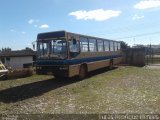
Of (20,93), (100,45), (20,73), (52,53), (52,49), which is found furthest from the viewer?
(100,45)

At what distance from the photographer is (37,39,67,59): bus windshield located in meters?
16.5

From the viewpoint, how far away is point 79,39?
18.5 metres

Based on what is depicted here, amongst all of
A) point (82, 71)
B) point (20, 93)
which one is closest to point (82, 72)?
point (82, 71)

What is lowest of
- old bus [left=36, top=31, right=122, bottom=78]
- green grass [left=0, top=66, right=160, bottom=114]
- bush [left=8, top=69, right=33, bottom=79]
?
green grass [left=0, top=66, right=160, bottom=114]

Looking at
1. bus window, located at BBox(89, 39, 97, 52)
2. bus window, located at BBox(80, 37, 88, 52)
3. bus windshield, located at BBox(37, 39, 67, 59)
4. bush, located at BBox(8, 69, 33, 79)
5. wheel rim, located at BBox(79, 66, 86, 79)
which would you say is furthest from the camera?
bush, located at BBox(8, 69, 33, 79)

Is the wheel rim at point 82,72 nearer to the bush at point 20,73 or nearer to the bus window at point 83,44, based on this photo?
the bus window at point 83,44

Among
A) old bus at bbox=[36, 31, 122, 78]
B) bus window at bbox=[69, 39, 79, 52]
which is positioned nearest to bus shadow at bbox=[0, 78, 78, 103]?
old bus at bbox=[36, 31, 122, 78]

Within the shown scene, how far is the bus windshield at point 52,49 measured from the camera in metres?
16.5

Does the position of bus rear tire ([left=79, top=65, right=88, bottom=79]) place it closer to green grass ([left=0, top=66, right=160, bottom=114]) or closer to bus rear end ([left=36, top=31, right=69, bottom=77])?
bus rear end ([left=36, top=31, right=69, bottom=77])

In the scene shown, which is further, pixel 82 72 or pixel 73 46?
pixel 82 72

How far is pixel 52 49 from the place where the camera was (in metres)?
16.9

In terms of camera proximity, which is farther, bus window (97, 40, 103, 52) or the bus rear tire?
bus window (97, 40, 103, 52)

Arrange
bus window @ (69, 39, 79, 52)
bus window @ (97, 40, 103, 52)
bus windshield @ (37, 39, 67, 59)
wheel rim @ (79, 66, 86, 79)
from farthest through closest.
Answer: bus window @ (97, 40, 103, 52)
wheel rim @ (79, 66, 86, 79)
bus window @ (69, 39, 79, 52)
bus windshield @ (37, 39, 67, 59)

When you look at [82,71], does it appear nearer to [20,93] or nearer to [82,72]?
[82,72]
